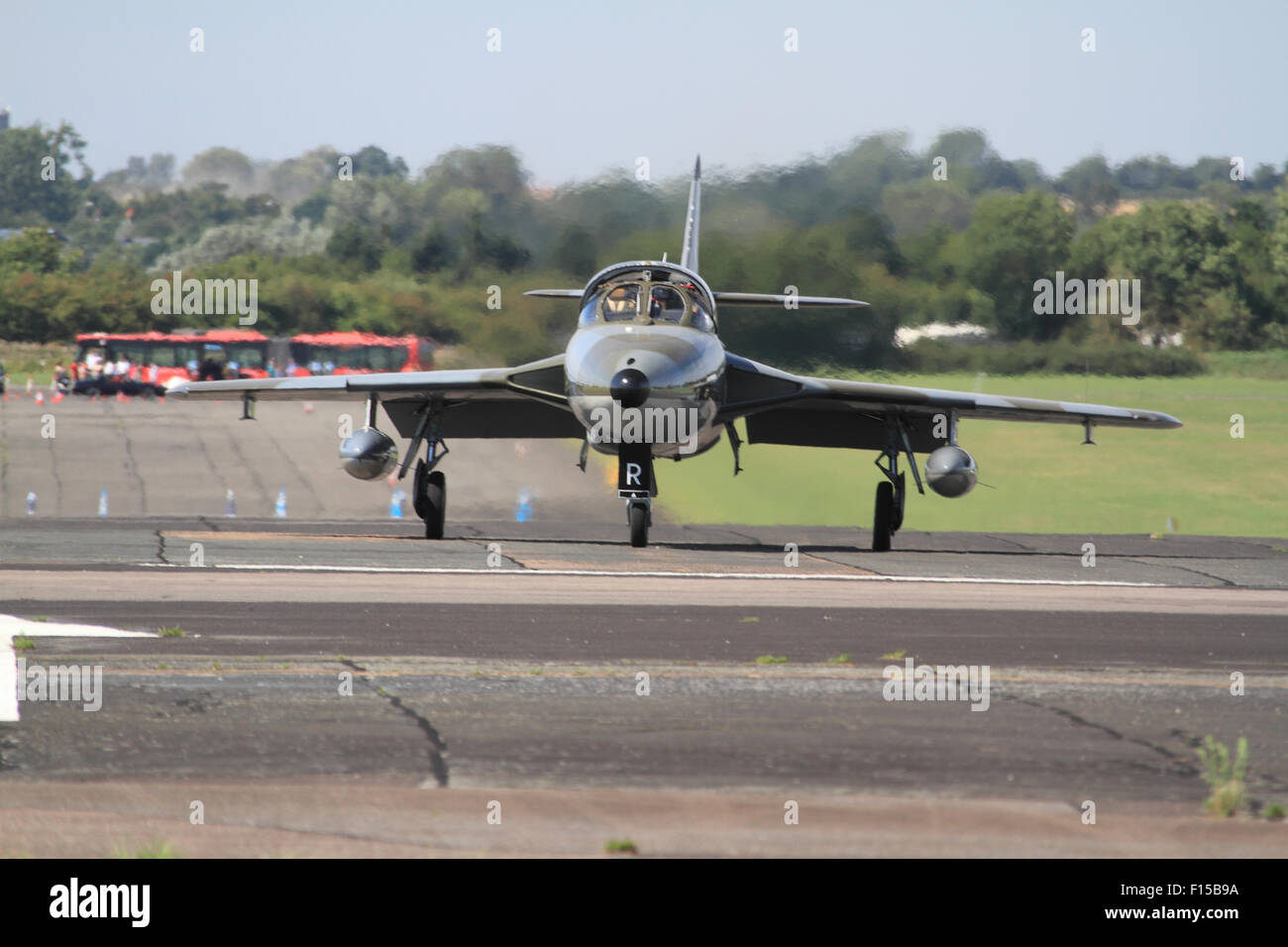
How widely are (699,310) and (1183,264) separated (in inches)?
1275

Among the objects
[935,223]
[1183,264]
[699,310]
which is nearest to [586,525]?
[699,310]

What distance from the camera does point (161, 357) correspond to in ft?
251

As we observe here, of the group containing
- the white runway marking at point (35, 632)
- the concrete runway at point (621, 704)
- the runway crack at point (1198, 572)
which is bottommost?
the runway crack at point (1198, 572)

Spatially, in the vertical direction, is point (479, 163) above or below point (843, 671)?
above

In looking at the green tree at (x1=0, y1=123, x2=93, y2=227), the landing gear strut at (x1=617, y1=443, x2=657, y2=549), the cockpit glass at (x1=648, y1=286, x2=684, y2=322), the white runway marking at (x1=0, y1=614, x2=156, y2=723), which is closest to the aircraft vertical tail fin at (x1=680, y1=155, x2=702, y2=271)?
the cockpit glass at (x1=648, y1=286, x2=684, y2=322)

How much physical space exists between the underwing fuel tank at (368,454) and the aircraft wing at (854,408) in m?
5.10

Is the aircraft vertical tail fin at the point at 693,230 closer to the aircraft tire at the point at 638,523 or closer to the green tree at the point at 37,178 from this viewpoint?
the aircraft tire at the point at 638,523

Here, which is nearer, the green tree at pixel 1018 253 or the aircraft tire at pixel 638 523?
the aircraft tire at pixel 638 523

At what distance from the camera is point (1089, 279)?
46000mm

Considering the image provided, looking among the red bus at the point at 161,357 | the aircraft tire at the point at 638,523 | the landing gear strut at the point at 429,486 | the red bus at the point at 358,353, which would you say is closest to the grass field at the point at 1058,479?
the red bus at the point at 358,353

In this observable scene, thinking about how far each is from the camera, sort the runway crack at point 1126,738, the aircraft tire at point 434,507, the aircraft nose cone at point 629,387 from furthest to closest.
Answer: the aircraft tire at point 434,507 < the aircraft nose cone at point 629,387 < the runway crack at point 1126,738

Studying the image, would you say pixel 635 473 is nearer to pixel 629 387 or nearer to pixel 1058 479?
pixel 629 387

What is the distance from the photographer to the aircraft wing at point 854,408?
24.4m
